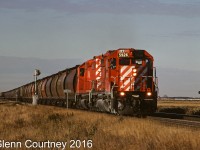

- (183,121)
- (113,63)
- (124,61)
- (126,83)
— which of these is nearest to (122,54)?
(124,61)

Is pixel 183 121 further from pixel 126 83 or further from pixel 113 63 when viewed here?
pixel 113 63

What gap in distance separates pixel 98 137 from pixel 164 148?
3.74 metres

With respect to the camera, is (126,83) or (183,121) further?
(126,83)

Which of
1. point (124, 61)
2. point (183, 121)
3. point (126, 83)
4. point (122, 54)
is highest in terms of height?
point (122, 54)

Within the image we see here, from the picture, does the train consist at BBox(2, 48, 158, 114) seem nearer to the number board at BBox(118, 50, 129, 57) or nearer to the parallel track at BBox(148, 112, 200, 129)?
the number board at BBox(118, 50, 129, 57)

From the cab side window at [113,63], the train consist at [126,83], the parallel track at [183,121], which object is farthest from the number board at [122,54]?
the parallel track at [183,121]

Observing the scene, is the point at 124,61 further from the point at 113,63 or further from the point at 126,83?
the point at 126,83

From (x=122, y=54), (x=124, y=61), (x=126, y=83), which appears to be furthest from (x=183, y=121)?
(x=122, y=54)

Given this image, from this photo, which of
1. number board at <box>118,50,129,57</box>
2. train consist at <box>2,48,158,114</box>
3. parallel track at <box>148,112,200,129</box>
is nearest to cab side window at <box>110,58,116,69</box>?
train consist at <box>2,48,158,114</box>

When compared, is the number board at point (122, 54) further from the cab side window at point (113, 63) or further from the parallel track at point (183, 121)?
the parallel track at point (183, 121)

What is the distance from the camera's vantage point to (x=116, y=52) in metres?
25.0

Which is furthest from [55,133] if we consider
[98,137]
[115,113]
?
[115,113]

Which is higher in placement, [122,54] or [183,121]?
[122,54]

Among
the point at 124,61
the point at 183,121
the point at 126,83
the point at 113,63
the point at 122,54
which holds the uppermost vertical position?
the point at 122,54
